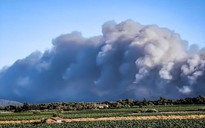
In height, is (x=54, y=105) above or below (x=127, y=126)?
above

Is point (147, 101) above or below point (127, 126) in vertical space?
above

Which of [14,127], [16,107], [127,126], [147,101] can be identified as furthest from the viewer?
[147,101]

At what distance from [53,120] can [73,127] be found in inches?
864

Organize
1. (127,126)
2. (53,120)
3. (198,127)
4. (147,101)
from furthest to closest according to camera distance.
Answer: (147,101)
(53,120)
(127,126)
(198,127)

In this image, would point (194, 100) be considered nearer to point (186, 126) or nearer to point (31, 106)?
point (31, 106)

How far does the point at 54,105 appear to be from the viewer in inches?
7495

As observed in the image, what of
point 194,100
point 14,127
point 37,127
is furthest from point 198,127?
point 194,100

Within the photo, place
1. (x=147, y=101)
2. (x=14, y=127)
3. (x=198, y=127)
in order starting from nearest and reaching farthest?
(x=198, y=127), (x=14, y=127), (x=147, y=101)

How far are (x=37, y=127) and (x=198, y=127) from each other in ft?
86.3

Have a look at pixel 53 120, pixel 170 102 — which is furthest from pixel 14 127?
pixel 170 102

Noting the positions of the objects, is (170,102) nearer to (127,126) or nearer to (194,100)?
(194,100)

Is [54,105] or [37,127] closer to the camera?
[37,127]

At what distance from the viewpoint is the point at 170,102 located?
189 m

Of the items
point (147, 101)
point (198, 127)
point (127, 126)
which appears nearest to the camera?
point (198, 127)
